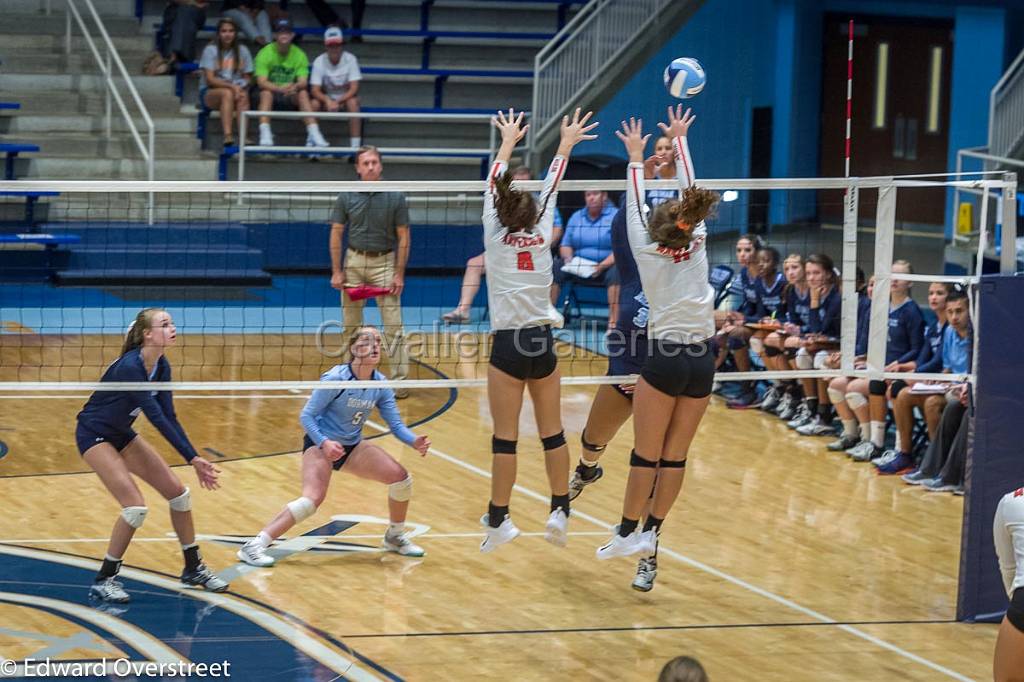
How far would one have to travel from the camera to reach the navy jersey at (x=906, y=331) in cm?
1102

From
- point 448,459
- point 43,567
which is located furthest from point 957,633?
point 43,567

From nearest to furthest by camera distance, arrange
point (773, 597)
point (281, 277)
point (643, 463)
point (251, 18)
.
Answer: point (643, 463), point (773, 597), point (281, 277), point (251, 18)

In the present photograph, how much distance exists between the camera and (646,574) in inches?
309

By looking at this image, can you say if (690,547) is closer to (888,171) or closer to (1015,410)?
(1015,410)

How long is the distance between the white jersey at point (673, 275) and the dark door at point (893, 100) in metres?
15.4

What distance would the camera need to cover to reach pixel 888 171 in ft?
75.5

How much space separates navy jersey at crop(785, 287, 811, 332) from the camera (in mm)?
12102

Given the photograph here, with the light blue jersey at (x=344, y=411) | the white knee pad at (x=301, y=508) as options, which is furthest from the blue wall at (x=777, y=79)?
the white knee pad at (x=301, y=508)

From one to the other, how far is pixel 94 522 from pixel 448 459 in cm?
284

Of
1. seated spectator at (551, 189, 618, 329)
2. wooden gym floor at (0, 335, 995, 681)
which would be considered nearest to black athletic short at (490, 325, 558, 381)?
wooden gym floor at (0, 335, 995, 681)

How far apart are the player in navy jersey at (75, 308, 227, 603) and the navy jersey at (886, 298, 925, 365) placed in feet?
18.7

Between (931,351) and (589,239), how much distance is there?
4.64 meters

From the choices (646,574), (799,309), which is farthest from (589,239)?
(646,574)

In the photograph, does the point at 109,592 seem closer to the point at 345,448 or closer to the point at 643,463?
the point at 345,448
